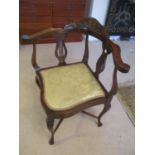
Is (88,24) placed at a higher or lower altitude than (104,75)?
higher

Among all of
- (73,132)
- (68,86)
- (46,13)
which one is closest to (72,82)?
(68,86)

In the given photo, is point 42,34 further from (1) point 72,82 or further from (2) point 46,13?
(2) point 46,13

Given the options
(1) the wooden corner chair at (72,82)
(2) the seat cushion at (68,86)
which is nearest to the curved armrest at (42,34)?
(1) the wooden corner chair at (72,82)

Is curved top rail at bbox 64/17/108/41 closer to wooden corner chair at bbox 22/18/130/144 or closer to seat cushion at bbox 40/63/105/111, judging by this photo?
wooden corner chair at bbox 22/18/130/144

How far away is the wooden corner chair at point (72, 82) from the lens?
127cm

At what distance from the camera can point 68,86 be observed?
138cm

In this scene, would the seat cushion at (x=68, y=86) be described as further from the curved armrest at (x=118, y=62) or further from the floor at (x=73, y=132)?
the floor at (x=73, y=132)

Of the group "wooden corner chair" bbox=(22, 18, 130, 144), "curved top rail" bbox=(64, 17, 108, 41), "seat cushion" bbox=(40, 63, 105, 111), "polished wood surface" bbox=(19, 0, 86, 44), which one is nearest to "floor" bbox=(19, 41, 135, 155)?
"wooden corner chair" bbox=(22, 18, 130, 144)

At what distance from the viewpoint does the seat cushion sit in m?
1.29
